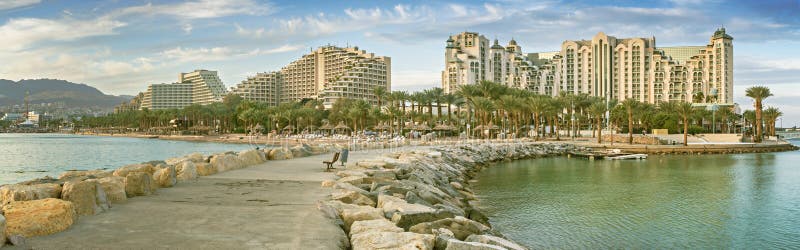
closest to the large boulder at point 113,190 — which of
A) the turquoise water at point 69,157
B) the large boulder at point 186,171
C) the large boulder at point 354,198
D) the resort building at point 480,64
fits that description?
the large boulder at point 186,171

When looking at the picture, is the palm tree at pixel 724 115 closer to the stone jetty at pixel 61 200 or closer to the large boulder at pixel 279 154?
the large boulder at pixel 279 154

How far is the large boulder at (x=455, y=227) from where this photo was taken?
10336mm

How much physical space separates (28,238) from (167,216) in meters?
2.42

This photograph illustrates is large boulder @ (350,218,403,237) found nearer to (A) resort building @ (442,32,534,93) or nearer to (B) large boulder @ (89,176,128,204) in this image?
(B) large boulder @ (89,176,128,204)

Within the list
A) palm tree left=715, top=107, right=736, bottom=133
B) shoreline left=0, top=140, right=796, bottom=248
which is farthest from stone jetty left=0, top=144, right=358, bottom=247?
palm tree left=715, top=107, right=736, bottom=133

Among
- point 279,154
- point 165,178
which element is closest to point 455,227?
point 165,178

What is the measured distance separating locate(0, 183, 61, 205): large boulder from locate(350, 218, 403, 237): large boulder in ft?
16.8

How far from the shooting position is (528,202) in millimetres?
22266

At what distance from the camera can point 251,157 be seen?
22266 millimetres

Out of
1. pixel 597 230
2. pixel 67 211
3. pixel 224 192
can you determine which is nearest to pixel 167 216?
pixel 67 211

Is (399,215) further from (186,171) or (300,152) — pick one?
(300,152)

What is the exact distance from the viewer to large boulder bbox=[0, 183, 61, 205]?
31.1ft

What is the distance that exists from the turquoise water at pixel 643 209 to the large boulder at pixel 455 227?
3767 millimetres

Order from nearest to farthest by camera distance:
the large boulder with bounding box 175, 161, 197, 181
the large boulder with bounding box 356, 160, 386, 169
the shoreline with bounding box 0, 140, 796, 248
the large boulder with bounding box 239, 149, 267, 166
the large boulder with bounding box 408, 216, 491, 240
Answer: the large boulder with bounding box 408, 216, 491, 240 → the shoreline with bounding box 0, 140, 796, 248 → the large boulder with bounding box 175, 161, 197, 181 → the large boulder with bounding box 356, 160, 386, 169 → the large boulder with bounding box 239, 149, 267, 166
